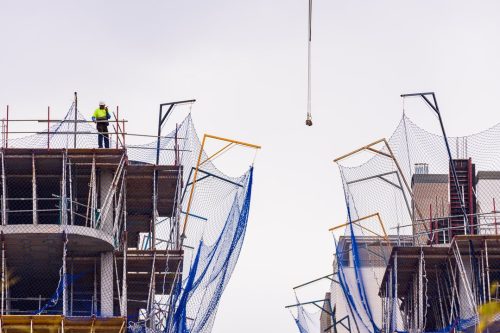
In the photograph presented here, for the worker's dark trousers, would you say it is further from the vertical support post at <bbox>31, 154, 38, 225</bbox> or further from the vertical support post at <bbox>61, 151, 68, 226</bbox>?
the vertical support post at <bbox>31, 154, 38, 225</bbox>

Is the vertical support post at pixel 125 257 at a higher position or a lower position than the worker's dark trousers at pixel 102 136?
lower

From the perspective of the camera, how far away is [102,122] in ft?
263

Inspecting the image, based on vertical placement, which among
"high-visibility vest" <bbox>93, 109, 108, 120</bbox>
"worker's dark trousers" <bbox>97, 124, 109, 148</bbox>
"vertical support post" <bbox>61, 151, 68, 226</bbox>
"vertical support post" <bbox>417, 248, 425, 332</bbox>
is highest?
"high-visibility vest" <bbox>93, 109, 108, 120</bbox>

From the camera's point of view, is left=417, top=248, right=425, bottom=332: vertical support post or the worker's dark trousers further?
left=417, top=248, right=425, bottom=332: vertical support post

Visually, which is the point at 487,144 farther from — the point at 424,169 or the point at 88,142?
the point at 424,169

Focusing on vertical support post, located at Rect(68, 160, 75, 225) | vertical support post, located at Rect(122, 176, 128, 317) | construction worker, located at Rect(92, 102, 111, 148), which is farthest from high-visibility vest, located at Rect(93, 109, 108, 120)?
vertical support post, located at Rect(68, 160, 75, 225)

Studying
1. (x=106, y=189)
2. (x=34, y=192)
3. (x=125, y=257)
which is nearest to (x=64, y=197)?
(x=34, y=192)

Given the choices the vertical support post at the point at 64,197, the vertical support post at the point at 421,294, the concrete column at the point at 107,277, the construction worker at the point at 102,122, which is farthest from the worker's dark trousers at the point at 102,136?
the vertical support post at the point at 421,294

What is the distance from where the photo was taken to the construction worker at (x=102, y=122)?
79.9 meters

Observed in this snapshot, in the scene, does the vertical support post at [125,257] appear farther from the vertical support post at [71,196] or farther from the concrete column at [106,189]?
the vertical support post at [71,196]

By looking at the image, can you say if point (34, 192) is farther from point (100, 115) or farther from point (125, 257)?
point (100, 115)

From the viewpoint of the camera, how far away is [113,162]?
78.1m

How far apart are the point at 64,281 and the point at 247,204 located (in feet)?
30.7

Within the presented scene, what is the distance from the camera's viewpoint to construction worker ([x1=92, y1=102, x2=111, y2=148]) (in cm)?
7988
